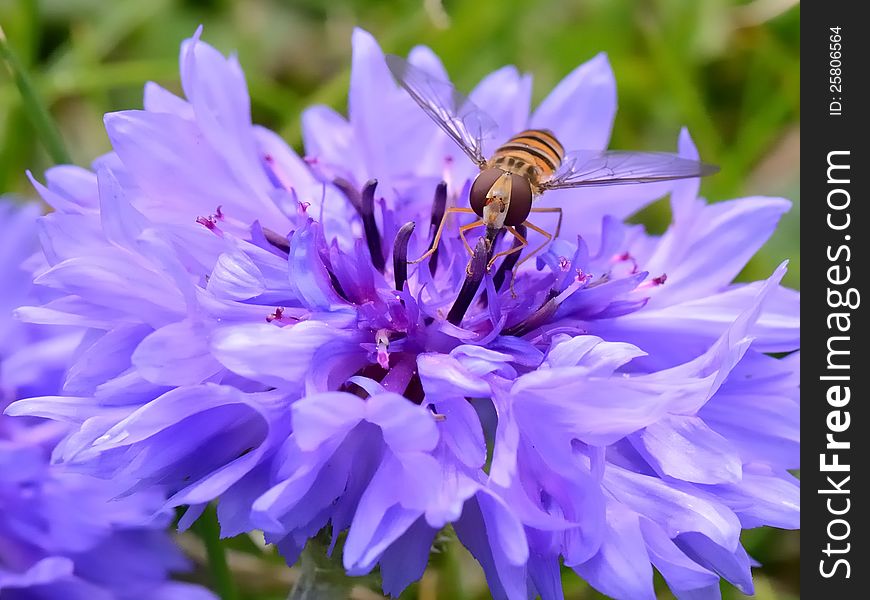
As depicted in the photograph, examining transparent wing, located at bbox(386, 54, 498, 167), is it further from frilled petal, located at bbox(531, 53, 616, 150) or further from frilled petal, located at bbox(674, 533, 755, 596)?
frilled petal, located at bbox(674, 533, 755, 596)

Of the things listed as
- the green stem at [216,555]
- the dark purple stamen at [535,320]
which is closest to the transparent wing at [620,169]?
the dark purple stamen at [535,320]

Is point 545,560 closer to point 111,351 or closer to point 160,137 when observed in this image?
point 111,351

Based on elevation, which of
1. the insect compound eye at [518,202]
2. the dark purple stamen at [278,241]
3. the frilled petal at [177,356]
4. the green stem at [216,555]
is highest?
the insect compound eye at [518,202]

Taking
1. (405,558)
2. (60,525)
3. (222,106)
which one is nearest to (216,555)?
(60,525)

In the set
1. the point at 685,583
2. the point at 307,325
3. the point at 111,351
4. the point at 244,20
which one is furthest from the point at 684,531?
the point at 244,20

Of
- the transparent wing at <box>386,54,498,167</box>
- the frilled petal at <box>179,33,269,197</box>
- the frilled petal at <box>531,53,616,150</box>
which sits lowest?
the frilled petal at <box>179,33,269,197</box>

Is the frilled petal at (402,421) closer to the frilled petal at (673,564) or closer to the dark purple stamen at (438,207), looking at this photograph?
the frilled petal at (673,564)

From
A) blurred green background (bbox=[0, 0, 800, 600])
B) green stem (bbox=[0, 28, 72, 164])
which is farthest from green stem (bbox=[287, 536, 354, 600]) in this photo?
blurred green background (bbox=[0, 0, 800, 600])

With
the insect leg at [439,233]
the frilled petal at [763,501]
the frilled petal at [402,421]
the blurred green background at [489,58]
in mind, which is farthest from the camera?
the blurred green background at [489,58]
